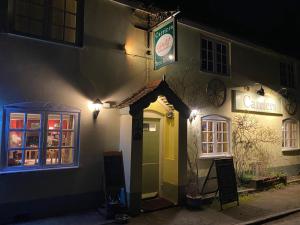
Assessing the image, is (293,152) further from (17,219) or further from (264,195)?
(17,219)

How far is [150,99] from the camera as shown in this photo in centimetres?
764

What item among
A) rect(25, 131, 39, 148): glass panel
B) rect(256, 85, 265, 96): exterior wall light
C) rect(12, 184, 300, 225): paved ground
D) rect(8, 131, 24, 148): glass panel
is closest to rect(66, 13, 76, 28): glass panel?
rect(25, 131, 39, 148): glass panel

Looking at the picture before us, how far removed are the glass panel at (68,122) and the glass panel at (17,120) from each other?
107 cm

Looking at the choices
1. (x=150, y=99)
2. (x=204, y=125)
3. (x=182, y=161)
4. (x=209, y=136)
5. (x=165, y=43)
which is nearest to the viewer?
(x=150, y=99)

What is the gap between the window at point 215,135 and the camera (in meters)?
10.2

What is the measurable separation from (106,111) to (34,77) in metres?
2.21

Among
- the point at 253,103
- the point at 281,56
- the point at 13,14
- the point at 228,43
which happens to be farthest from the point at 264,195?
the point at 13,14

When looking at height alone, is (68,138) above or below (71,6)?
below

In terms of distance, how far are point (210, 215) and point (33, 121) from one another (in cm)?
556

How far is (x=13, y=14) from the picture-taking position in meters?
6.67

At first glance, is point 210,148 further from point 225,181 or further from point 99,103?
point 99,103

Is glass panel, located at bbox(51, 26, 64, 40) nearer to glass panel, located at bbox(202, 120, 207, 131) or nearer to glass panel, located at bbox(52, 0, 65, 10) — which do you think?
glass panel, located at bbox(52, 0, 65, 10)

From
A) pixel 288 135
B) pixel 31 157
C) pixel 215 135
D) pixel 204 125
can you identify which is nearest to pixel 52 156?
pixel 31 157

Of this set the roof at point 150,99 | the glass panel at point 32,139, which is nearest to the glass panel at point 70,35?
the roof at point 150,99
